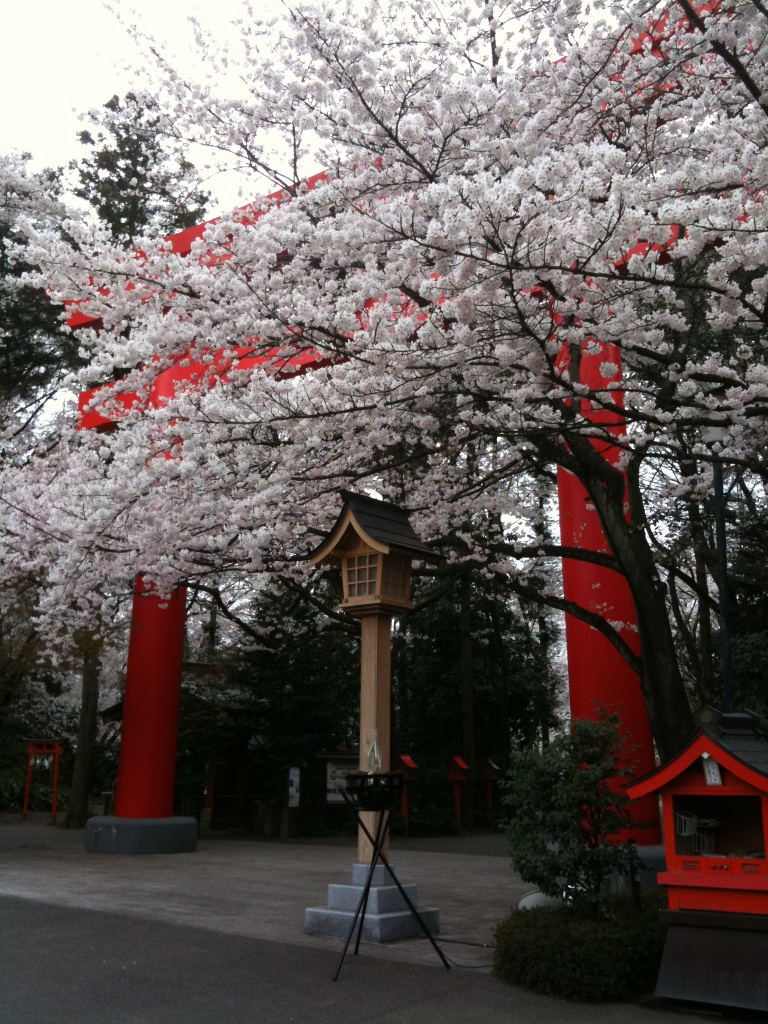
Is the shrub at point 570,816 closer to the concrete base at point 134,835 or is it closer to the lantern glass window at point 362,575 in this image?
the lantern glass window at point 362,575

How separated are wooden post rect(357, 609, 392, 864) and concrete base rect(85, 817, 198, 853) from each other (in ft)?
23.5

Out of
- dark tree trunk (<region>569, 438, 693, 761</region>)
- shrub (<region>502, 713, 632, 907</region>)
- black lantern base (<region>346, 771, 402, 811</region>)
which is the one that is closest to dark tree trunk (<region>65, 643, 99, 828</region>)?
black lantern base (<region>346, 771, 402, 811</region>)

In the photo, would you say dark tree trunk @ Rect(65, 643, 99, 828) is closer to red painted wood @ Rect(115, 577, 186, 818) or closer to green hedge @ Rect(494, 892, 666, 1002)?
red painted wood @ Rect(115, 577, 186, 818)

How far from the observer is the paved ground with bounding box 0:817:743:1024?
498 centimetres

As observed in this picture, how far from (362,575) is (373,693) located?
1.02 metres

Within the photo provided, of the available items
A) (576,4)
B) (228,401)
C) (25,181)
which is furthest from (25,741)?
(576,4)

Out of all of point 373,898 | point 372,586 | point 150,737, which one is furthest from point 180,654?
point 373,898

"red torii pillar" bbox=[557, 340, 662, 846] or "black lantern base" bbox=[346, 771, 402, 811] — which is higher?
"red torii pillar" bbox=[557, 340, 662, 846]

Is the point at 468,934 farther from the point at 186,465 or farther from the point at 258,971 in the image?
the point at 186,465

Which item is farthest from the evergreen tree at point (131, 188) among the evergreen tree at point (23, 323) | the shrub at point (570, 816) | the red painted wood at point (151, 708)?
the shrub at point (570, 816)

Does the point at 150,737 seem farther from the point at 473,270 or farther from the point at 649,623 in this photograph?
the point at 473,270

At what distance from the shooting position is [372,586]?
7.51 metres

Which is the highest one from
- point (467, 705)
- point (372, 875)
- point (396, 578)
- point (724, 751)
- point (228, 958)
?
point (396, 578)

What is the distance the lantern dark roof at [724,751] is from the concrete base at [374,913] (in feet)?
7.90
